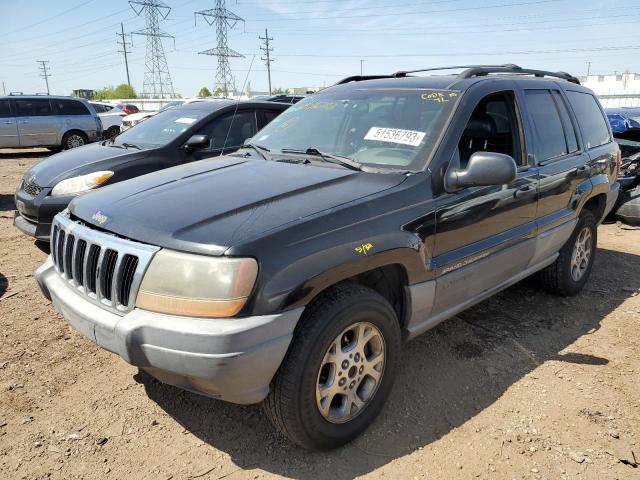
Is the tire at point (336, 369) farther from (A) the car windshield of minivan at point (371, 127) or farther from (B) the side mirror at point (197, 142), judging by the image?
(B) the side mirror at point (197, 142)

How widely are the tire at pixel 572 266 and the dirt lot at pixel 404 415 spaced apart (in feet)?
1.46

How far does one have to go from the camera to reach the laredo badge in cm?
242

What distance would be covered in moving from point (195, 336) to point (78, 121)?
1480cm

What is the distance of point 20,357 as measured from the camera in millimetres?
3455

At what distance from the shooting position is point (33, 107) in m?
14.2

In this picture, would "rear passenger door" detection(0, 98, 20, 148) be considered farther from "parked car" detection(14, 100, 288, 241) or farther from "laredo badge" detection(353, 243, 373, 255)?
"laredo badge" detection(353, 243, 373, 255)

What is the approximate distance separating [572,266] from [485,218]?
1846 mm

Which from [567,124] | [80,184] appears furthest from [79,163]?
[567,124]

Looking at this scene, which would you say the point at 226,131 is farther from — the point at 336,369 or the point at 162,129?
the point at 336,369

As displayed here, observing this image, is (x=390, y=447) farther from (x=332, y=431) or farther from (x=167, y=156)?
(x=167, y=156)

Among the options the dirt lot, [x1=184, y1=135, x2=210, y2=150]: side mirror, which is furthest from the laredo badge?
[x1=184, y1=135, x2=210, y2=150]: side mirror

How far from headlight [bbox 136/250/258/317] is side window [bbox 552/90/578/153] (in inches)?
128

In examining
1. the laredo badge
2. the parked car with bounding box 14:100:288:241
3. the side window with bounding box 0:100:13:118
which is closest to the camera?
the laredo badge

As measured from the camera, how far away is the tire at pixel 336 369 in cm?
228
